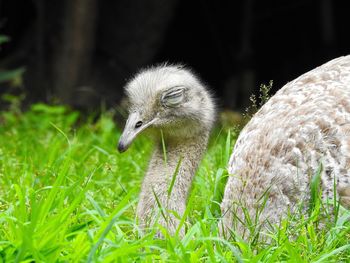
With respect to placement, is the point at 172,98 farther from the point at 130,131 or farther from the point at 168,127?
the point at 130,131

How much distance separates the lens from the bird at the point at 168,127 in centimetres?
488

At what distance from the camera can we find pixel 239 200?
4.69 meters

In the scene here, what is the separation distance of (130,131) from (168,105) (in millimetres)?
316

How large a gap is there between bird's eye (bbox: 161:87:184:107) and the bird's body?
1.28ft

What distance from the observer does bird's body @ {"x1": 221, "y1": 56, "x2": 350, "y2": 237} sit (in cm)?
459

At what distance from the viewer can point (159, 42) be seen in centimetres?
1019

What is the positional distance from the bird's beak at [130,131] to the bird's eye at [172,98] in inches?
5.0

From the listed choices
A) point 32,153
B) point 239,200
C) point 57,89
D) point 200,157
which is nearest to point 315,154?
point 239,200

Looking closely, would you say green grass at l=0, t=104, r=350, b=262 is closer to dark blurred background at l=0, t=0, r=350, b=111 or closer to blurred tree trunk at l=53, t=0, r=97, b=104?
dark blurred background at l=0, t=0, r=350, b=111

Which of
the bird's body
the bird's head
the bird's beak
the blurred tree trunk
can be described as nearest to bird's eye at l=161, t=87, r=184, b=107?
the bird's head

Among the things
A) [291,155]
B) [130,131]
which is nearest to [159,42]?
[130,131]

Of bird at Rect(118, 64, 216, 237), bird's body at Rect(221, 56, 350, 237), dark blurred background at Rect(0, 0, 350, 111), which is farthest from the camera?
dark blurred background at Rect(0, 0, 350, 111)

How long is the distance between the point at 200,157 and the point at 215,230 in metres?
0.92

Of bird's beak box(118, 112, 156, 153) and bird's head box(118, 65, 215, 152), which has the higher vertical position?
bird's head box(118, 65, 215, 152)
